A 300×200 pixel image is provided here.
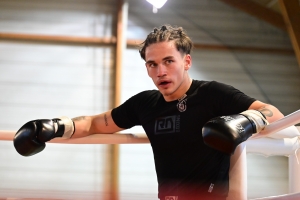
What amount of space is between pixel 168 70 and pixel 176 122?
0.21 metres

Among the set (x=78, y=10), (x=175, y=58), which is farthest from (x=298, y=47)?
(x=175, y=58)

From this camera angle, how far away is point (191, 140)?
1.57 m

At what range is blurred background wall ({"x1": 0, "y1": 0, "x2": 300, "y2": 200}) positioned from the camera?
4426 millimetres

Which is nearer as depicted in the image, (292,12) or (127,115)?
(127,115)

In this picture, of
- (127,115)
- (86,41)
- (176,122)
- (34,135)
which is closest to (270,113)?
(176,122)

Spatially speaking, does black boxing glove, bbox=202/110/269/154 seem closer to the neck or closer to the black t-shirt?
the black t-shirt

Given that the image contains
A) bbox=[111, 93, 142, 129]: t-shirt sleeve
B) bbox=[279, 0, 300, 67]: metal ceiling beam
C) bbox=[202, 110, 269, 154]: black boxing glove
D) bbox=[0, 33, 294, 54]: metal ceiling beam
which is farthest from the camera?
bbox=[0, 33, 294, 54]: metal ceiling beam

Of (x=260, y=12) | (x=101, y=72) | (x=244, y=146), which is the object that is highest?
(x=260, y=12)

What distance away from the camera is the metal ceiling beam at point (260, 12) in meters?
4.90

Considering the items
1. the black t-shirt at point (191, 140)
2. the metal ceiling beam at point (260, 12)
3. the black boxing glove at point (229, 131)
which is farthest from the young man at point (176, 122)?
the metal ceiling beam at point (260, 12)

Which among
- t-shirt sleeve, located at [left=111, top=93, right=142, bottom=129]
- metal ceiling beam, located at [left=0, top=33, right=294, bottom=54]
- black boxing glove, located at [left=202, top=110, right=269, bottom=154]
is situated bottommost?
black boxing glove, located at [left=202, top=110, right=269, bottom=154]

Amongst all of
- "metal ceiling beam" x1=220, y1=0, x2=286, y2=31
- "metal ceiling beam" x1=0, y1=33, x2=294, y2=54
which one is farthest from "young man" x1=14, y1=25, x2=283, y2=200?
"metal ceiling beam" x1=220, y1=0, x2=286, y2=31

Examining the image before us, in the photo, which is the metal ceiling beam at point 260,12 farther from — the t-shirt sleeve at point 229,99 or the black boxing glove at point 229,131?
the black boxing glove at point 229,131

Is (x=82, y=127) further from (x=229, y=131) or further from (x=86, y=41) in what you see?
(x=86, y=41)
